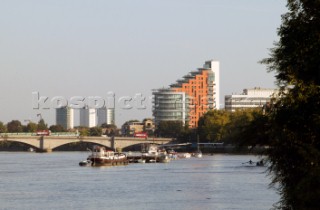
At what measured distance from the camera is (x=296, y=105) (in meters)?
18.9

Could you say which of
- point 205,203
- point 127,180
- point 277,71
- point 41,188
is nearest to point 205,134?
point 127,180

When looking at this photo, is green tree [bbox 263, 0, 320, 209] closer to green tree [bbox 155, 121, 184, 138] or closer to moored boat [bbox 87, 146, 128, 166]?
moored boat [bbox 87, 146, 128, 166]

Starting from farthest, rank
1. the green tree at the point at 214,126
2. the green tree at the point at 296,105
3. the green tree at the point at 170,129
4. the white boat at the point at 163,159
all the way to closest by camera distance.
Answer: the green tree at the point at 170,129 < the green tree at the point at 214,126 < the white boat at the point at 163,159 < the green tree at the point at 296,105

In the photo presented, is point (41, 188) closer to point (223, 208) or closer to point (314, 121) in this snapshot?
point (223, 208)

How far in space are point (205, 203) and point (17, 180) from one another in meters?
24.5

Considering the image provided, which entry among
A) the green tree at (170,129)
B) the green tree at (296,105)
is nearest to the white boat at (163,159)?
the green tree at (170,129)

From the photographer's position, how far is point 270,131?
733 inches

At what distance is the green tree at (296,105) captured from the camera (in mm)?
18422

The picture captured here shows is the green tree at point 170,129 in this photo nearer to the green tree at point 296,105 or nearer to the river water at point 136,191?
the river water at point 136,191

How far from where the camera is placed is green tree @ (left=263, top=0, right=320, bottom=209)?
18.4 m

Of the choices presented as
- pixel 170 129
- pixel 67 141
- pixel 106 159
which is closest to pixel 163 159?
pixel 106 159

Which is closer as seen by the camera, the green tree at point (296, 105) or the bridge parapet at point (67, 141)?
the green tree at point (296, 105)

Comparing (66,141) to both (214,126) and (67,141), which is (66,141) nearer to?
(67,141)

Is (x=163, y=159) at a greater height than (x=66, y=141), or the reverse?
(x=66, y=141)
